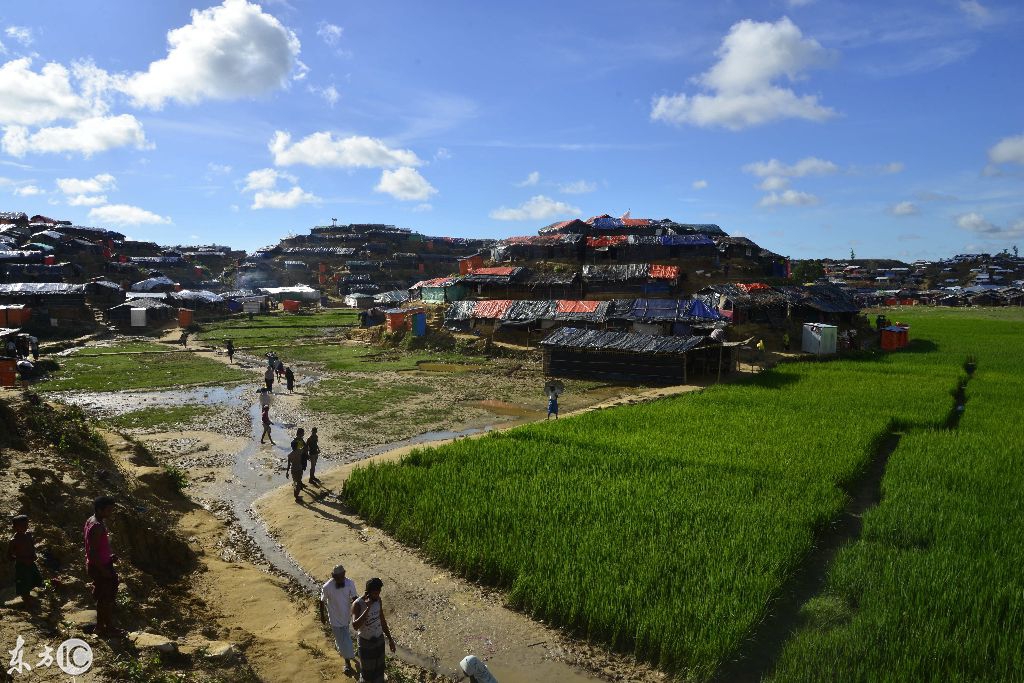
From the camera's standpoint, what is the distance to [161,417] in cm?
2630

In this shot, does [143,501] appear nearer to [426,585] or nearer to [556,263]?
[426,585]

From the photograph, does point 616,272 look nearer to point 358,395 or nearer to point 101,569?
point 358,395

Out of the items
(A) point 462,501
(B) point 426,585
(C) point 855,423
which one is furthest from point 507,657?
(C) point 855,423

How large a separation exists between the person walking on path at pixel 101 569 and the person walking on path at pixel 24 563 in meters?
0.95

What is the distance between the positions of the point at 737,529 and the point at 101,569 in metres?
11.8

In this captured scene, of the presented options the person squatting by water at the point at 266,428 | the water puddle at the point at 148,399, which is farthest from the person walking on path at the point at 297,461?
the water puddle at the point at 148,399

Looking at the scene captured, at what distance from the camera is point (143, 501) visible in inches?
568

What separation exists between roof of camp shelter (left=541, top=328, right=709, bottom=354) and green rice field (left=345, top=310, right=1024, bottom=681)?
10.8 metres

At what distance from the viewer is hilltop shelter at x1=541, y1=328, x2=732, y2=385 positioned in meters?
35.3

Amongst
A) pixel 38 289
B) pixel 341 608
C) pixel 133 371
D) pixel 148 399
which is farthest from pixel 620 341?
pixel 38 289

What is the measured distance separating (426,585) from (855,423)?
706 inches

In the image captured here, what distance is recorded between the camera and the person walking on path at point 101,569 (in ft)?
27.0

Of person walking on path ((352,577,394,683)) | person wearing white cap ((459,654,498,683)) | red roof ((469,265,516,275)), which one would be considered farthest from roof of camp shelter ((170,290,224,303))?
person wearing white cap ((459,654,498,683))

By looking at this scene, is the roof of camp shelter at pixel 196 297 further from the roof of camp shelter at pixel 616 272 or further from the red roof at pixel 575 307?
the red roof at pixel 575 307
